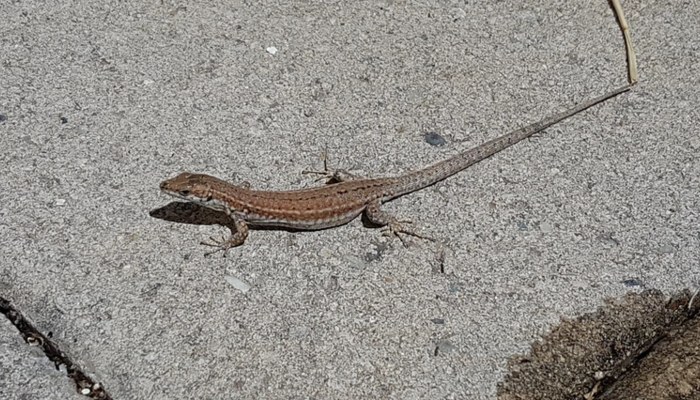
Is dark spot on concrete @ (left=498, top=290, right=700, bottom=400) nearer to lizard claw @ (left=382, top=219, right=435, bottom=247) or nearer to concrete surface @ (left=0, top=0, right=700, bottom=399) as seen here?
concrete surface @ (left=0, top=0, right=700, bottom=399)

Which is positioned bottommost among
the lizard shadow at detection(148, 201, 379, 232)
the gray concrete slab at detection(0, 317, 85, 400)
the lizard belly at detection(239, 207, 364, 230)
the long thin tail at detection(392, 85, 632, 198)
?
the gray concrete slab at detection(0, 317, 85, 400)

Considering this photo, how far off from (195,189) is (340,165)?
0.81m

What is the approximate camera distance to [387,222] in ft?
12.1

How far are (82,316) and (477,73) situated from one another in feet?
8.29

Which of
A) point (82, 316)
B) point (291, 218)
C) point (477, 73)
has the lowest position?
point (82, 316)

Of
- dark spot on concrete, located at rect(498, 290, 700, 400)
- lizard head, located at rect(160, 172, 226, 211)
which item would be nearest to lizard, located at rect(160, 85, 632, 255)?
lizard head, located at rect(160, 172, 226, 211)

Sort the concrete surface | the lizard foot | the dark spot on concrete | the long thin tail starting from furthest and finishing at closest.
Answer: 1. the long thin tail
2. the lizard foot
3. the concrete surface
4. the dark spot on concrete

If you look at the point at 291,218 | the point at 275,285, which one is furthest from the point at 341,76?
the point at 275,285

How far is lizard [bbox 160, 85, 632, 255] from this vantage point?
359cm

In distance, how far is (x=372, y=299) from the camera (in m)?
3.39

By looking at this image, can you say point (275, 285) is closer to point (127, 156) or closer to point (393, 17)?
point (127, 156)

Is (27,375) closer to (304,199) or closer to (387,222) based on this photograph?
(304,199)

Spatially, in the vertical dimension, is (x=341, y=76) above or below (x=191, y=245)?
above

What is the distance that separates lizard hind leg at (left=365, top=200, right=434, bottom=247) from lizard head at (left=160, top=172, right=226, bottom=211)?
0.70 metres
